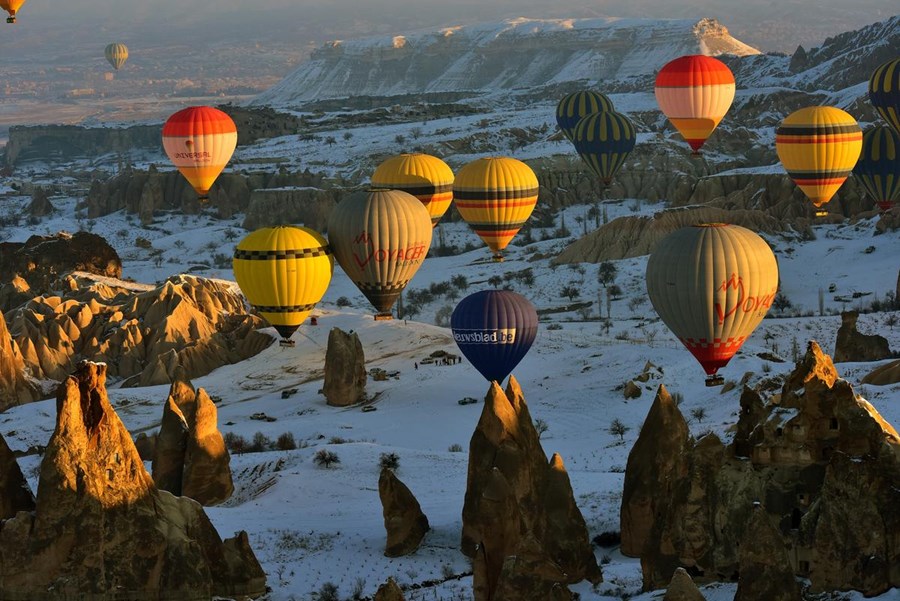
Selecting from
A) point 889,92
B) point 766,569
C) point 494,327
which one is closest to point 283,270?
point 494,327

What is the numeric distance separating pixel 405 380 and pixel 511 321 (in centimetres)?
1278

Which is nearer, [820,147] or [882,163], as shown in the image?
[820,147]

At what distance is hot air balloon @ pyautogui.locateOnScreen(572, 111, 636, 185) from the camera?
91125 millimetres

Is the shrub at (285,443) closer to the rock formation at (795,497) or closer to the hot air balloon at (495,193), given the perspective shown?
the hot air balloon at (495,193)

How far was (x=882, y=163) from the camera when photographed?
83750 millimetres

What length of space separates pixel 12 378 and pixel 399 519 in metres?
33.9

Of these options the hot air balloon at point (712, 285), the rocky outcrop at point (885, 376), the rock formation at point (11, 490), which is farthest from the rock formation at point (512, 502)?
the rocky outcrop at point (885, 376)

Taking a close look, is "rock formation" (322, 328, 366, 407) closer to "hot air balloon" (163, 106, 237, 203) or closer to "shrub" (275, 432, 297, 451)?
"shrub" (275, 432, 297, 451)

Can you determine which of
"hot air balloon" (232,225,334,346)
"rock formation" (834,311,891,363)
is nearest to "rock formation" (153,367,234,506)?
"hot air balloon" (232,225,334,346)

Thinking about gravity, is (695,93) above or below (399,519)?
above

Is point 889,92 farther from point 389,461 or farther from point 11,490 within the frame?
point 11,490

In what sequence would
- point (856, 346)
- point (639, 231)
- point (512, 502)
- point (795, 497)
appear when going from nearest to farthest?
point (795, 497) < point (512, 502) < point (856, 346) < point (639, 231)

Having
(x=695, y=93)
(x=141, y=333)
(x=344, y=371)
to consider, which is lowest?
(x=141, y=333)

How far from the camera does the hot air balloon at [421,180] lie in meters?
73.9
